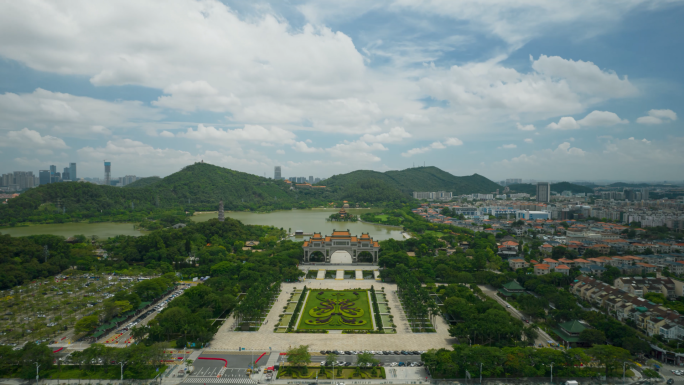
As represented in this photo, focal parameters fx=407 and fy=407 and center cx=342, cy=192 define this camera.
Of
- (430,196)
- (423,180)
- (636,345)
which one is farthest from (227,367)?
(423,180)

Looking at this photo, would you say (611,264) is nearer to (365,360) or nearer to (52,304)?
(365,360)

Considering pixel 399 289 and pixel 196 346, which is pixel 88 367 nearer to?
pixel 196 346

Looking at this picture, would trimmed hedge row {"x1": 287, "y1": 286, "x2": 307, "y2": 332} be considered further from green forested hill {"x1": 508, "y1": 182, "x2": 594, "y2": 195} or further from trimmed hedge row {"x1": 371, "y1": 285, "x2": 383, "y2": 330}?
green forested hill {"x1": 508, "y1": 182, "x2": 594, "y2": 195}

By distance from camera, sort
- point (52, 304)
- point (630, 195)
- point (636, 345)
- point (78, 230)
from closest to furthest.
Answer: point (636, 345) → point (52, 304) → point (78, 230) → point (630, 195)

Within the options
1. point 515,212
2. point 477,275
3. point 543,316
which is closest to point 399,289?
point 477,275

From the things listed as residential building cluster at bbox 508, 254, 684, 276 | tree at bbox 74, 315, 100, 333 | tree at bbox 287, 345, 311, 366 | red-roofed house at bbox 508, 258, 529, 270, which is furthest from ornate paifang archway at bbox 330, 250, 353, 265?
tree at bbox 74, 315, 100, 333

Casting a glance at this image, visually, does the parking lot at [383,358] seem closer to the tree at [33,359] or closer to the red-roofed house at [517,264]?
the tree at [33,359]
